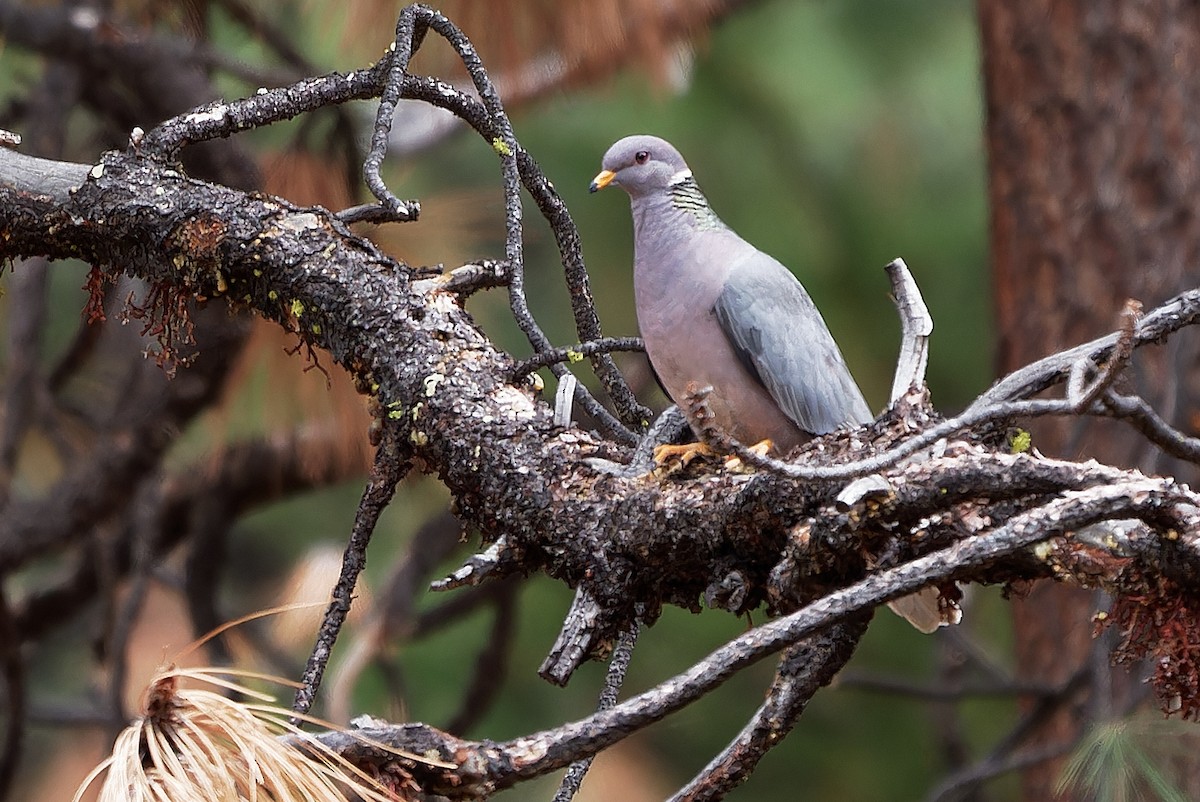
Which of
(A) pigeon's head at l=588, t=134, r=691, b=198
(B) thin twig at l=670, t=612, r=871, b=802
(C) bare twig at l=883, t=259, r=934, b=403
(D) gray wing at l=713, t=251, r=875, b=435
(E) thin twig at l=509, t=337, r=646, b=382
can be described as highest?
(A) pigeon's head at l=588, t=134, r=691, b=198

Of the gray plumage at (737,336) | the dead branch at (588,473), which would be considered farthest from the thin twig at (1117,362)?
the gray plumage at (737,336)

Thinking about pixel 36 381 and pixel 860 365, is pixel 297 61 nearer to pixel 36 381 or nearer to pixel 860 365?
pixel 36 381

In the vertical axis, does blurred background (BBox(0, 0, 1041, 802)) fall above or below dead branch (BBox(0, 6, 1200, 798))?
above

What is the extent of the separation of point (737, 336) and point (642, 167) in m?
0.35

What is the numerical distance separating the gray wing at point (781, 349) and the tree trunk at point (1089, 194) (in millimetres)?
1008

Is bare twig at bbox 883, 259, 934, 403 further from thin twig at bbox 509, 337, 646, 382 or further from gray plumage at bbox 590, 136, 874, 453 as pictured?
gray plumage at bbox 590, 136, 874, 453

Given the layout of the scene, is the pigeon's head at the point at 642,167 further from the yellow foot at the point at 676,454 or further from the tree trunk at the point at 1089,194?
the tree trunk at the point at 1089,194

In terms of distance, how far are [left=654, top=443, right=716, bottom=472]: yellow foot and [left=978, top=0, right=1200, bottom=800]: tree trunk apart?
1.53 metres

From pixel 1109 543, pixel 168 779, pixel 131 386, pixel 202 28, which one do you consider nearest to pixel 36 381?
pixel 131 386

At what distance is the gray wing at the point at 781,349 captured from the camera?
5.97 ft

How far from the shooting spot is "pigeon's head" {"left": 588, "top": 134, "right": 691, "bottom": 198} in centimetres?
199

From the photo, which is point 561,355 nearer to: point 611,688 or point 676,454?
point 676,454

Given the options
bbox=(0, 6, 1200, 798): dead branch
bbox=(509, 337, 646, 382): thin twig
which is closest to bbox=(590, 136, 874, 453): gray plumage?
bbox=(0, 6, 1200, 798): dead branch

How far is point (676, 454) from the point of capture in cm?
128
